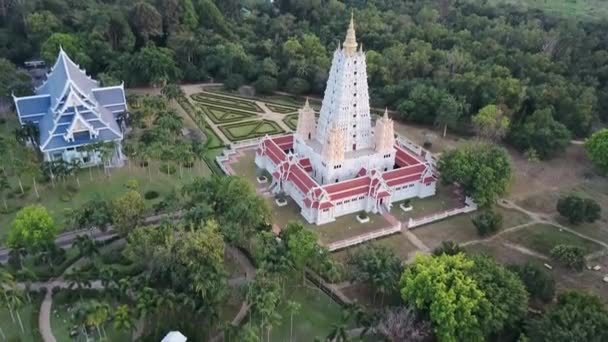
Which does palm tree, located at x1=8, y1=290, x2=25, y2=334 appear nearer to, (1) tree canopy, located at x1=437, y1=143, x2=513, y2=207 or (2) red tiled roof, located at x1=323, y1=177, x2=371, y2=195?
(2) red tiled roof, located at x1=323, y1=177, x2=371, y2=195

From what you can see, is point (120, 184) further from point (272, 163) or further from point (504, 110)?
point (504, 110)

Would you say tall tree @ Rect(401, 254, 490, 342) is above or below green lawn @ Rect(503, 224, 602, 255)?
above

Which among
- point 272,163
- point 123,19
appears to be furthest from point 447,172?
point 123,19

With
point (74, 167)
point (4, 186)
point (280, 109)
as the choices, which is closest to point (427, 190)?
point (280, 109)

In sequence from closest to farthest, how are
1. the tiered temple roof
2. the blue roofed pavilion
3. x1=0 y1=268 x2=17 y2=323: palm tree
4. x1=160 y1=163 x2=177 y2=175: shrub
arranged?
x1=0 y1=268 x2=17 y2=323: palm tree < the blue roofed pavilion < the tiered temple roof < x1=160 y1=163 x2=177 y2=175: shrub

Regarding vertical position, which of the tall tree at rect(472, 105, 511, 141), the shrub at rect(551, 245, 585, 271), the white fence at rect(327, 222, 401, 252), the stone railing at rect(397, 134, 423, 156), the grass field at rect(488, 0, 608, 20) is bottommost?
the white fence at rect(327, 222, 401, 252)

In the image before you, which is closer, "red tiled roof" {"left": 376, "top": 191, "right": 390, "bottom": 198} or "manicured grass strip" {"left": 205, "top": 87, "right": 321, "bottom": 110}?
"red tiled roof" {"left": 376, "top": 191, "right": 390, "bottom": 198}

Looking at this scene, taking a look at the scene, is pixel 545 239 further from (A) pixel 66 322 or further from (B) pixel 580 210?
(A) pixel 66 322

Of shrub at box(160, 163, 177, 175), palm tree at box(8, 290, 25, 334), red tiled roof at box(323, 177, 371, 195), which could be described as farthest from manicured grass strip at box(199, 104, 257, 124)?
palm tree at box(8, 290, 25, 334)
